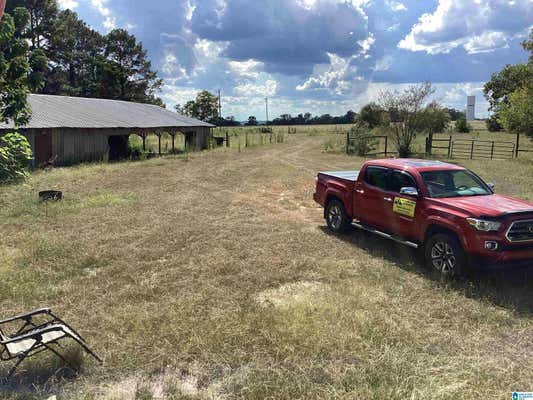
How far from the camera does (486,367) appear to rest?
402 cm

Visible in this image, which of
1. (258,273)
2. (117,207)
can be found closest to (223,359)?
(258,273)

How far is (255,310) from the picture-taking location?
525cm

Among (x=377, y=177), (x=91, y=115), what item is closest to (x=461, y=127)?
(x=91, y=115)

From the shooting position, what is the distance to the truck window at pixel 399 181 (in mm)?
7053

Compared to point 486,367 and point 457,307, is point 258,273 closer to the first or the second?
point 457,307

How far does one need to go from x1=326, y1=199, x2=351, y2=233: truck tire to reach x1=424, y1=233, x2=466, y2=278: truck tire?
94.6 inches

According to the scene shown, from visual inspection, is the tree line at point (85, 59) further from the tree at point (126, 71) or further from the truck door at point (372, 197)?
the truck door at point (372, 197)

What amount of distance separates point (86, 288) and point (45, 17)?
181ft

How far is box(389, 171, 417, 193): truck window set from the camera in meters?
7.05

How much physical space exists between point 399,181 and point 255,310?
3.60 meters

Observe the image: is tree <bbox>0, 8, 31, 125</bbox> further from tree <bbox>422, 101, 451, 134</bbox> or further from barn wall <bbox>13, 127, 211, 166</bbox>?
tree <bbox>422, 101, 451, 134</bbox>

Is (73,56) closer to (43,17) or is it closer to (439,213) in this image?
(43,17)

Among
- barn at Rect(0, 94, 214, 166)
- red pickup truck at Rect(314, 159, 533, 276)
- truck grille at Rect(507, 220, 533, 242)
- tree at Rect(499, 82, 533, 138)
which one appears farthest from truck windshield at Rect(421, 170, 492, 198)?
barn at Rect(0, 94, 214, 166)

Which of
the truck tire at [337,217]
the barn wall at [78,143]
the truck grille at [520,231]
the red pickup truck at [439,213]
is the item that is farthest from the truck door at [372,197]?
the barn wall at [78,143]
